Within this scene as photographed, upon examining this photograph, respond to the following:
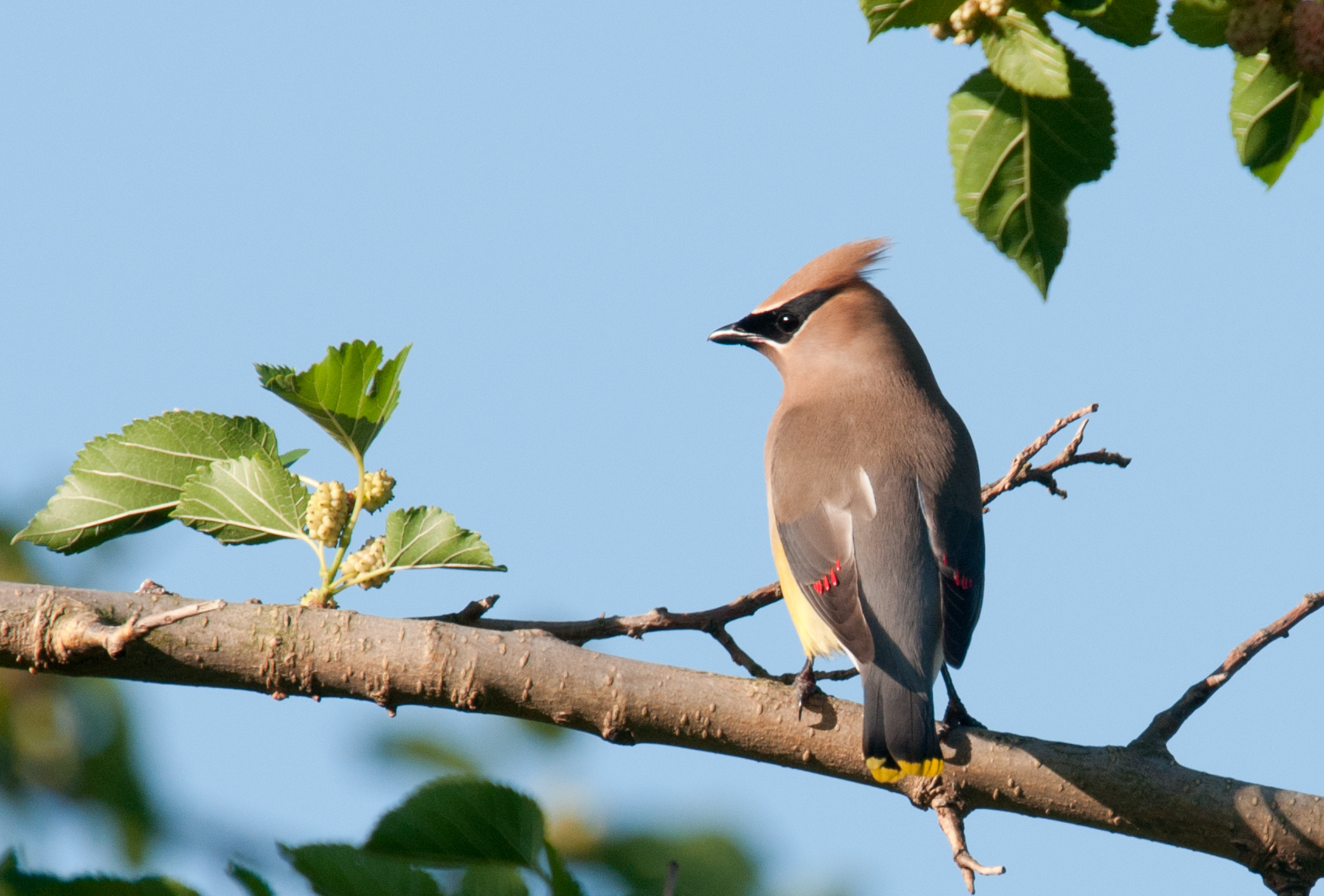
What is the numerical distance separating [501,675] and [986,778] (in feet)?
3.55

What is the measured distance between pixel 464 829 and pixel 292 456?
1791 millimetres

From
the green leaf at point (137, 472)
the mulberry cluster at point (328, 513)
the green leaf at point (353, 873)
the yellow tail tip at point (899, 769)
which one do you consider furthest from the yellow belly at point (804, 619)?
the green leaf at point (353, 873)

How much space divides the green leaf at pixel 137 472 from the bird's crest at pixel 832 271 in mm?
2735

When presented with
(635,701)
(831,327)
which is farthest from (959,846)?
(831,327)

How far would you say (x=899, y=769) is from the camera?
276 cm

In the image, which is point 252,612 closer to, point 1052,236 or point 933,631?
point 1052,236

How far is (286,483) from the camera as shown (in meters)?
2.76

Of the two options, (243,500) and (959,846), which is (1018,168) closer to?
(959,846)

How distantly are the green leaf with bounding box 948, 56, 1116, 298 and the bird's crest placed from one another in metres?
3.01

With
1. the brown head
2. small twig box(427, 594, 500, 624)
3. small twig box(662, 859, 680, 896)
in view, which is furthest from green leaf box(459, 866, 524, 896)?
the brown head

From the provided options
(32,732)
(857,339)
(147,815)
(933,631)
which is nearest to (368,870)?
(147,815)

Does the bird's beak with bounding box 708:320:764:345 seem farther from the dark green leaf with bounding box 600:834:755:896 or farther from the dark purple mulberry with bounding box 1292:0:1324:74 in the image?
the dark green leaf with bounding box 600:834:755:896

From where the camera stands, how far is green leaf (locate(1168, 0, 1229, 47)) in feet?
6.79

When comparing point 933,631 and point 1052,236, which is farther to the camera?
point 933,631
